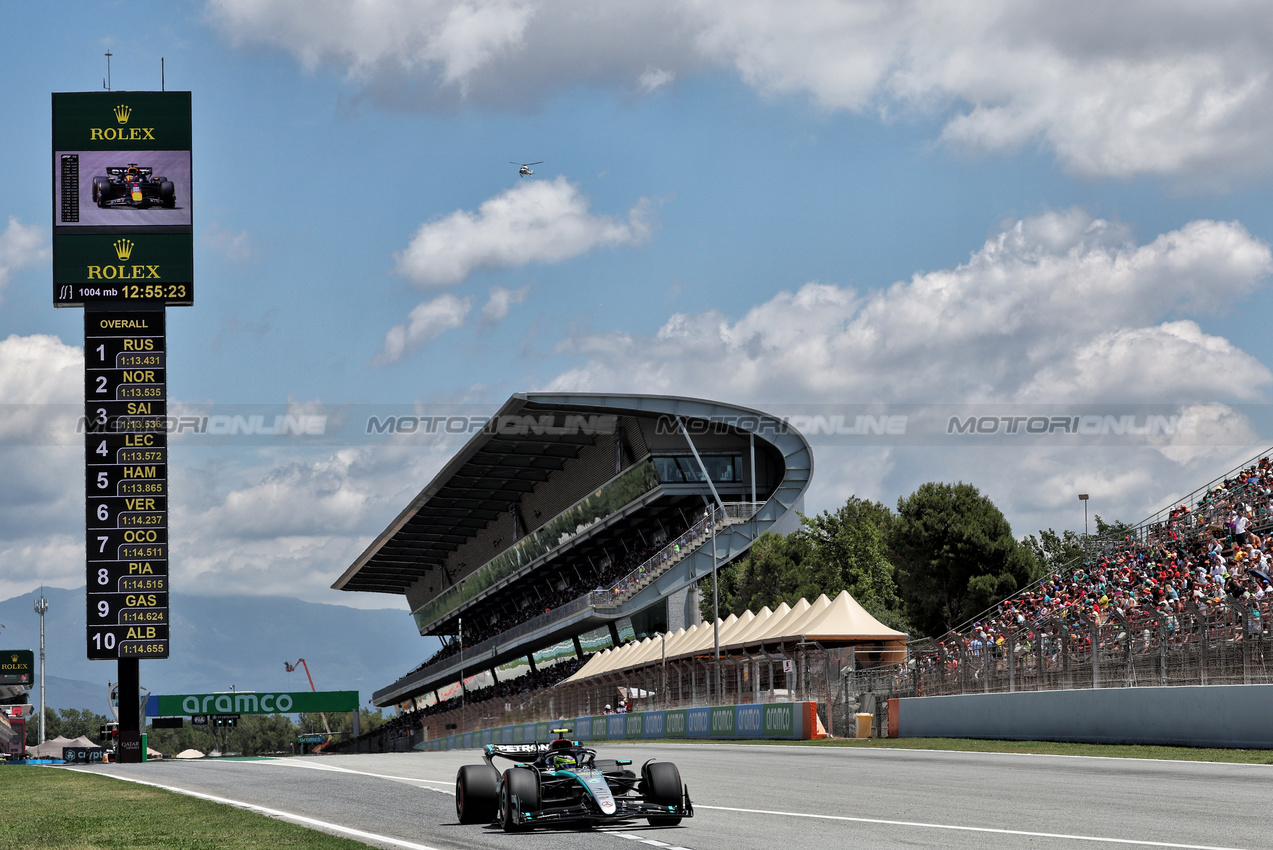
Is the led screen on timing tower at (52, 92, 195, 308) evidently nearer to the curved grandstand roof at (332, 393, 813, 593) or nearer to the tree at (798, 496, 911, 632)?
the curved grandstand roof at (332, 393, 813, 593)

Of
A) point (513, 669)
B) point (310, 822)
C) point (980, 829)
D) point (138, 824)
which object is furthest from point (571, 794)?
point (513, 669)

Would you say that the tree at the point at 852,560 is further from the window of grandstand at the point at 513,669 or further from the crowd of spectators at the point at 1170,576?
the window of grandstand at the point at 513,669

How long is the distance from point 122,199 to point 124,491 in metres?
9.21

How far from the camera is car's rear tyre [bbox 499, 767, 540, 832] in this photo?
12.2 metres

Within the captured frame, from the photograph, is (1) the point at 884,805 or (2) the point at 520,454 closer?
(1) the point at 884,805

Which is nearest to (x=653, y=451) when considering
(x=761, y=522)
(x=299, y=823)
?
(x=761, y=522)

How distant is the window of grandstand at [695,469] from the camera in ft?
224

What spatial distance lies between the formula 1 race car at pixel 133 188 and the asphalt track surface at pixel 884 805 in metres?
26.4

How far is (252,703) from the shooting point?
3538 inches

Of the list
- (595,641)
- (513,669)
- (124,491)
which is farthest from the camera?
(513,669)

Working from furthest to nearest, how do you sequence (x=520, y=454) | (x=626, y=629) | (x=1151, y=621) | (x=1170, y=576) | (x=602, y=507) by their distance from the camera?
(x=520, y=454) < (x=602, y=507) < (x=626, y=629) < (x=1170, y=576) < (x=1151, y=621)

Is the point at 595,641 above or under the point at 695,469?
under

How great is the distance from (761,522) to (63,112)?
37.5 meters

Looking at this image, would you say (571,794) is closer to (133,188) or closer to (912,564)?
(133,188)
